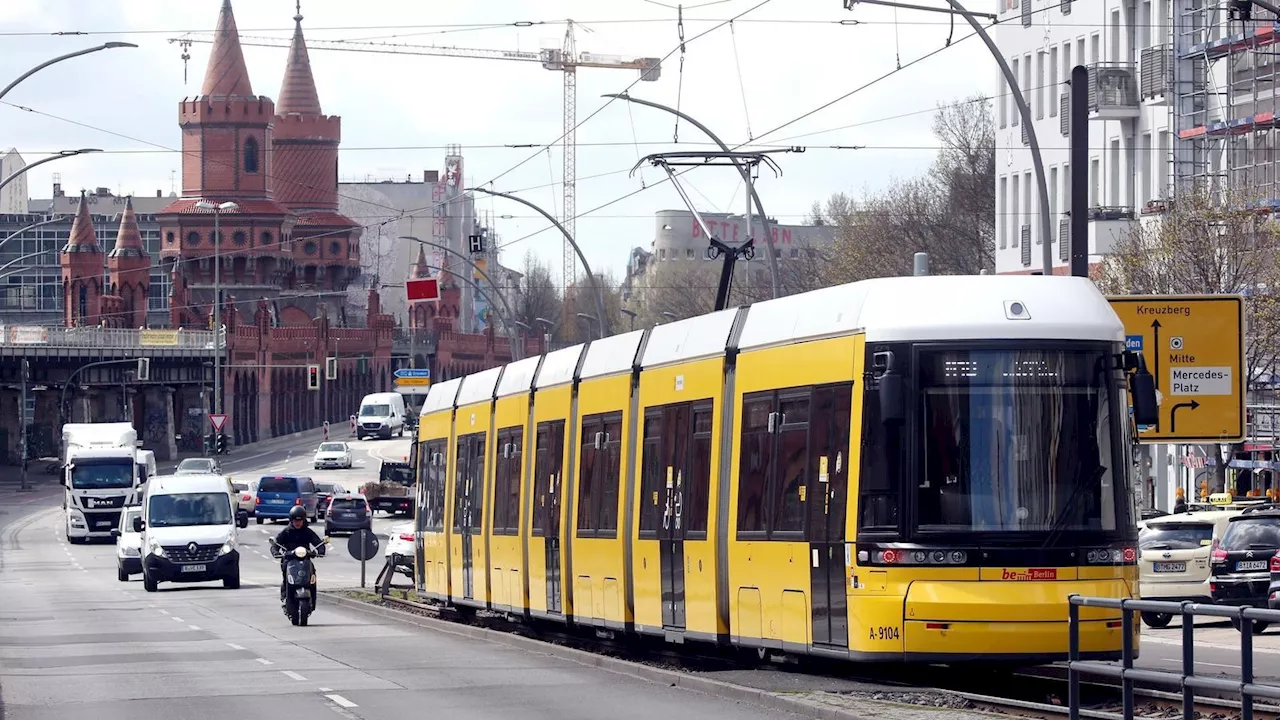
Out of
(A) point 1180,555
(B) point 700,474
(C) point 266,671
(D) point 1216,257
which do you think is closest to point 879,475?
(B) point 700,474

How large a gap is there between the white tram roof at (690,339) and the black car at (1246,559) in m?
10.3

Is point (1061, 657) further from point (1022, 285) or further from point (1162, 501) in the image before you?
point (1162, 501)

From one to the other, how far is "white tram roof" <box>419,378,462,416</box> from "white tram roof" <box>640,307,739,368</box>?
394 inches

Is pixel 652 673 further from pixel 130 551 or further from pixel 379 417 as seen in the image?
pixel 379 417

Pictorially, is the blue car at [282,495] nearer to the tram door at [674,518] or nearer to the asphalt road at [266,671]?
the asphalt road at [266,671]

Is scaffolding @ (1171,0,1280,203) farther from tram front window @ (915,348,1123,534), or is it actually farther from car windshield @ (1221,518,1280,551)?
tram front window @ (915,348,1123,534)

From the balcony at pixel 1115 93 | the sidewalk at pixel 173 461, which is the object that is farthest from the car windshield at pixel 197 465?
the balcony at pixel 1115 93

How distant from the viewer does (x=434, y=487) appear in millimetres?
31234

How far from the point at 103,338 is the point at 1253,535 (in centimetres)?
9401

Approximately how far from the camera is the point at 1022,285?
52.2 ft

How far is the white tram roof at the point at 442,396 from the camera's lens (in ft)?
101

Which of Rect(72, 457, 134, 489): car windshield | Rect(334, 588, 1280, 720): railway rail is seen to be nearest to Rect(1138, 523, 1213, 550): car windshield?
Rect(334, 588, 1280, 720): railway rail

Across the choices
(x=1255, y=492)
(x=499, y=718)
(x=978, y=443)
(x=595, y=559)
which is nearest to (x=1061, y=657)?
(x=978, y=443)

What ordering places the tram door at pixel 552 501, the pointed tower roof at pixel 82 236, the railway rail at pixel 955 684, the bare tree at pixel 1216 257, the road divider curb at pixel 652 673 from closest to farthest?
the railway rail at pixel 955 684, the road divider curb at pixel 652 673, the tram door at pixel 552 501, the bare tree at pixel 1216 257, the pointed tower roof at pixel 82 236
